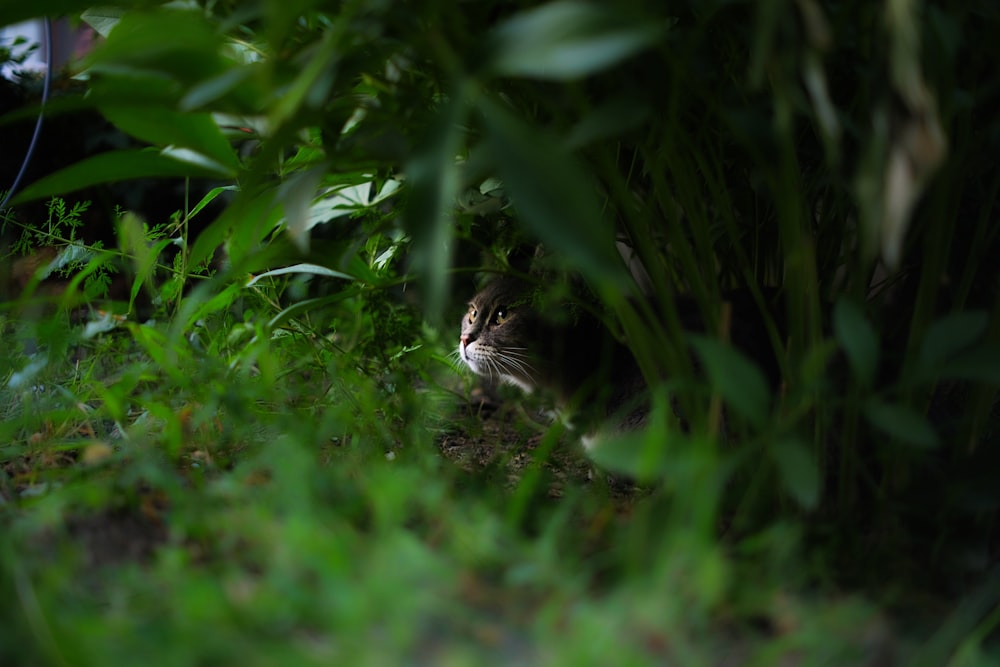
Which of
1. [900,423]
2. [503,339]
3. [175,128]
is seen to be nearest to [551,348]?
[503,339]

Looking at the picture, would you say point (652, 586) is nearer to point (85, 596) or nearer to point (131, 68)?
point (85, 596)

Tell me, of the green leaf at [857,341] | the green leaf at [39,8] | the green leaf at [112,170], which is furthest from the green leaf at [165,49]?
the green leaf at [857,341]

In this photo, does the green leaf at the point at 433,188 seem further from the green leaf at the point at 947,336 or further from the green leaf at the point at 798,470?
the green leaf at the point at 947,336

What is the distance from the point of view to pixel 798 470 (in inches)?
27.1

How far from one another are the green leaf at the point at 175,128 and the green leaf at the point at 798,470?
0.69 m

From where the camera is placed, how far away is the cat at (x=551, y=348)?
58.7 inches

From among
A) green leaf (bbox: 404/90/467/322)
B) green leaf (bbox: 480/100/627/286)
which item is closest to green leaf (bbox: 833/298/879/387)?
green leaf (bbox: 480/100/627/286)

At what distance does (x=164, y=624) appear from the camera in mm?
627

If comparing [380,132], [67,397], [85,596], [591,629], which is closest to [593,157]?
[380,132]

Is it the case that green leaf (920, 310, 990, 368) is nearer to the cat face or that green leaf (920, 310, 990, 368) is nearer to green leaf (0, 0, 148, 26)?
green leaf (0, 0, 148, 26)

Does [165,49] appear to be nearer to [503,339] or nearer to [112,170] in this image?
[112,170]

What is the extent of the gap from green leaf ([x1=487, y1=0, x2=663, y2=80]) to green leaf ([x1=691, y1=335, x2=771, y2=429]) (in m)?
0.26

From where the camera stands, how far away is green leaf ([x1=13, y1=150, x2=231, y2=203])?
3.16 ft

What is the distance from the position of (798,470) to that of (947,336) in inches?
8.4
